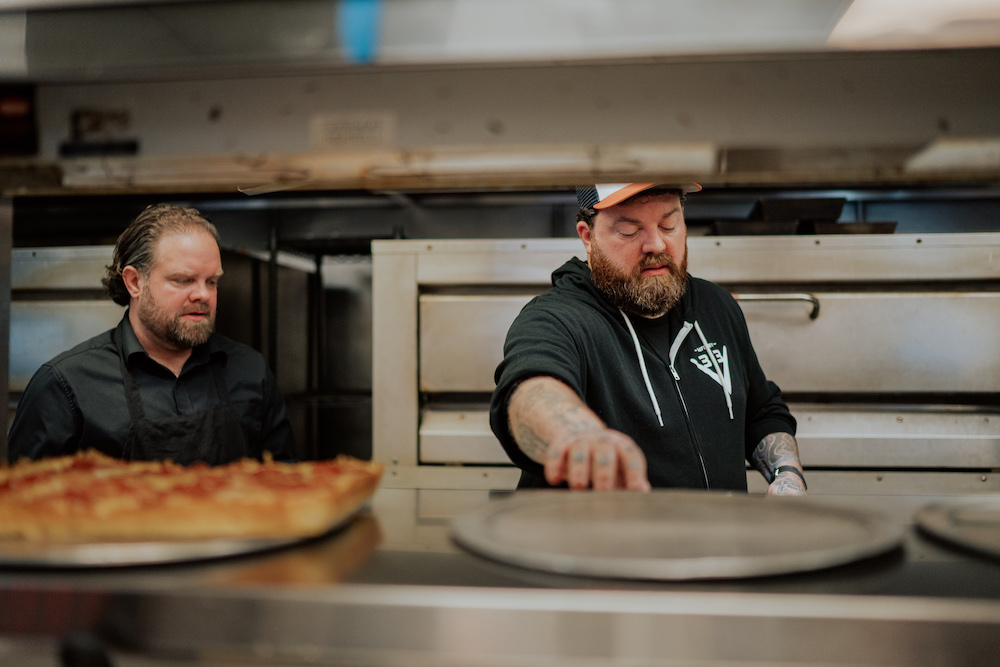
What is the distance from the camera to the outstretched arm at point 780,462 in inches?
53.3

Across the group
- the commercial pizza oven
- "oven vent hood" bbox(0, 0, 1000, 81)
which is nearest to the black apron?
the commercial pizza oven

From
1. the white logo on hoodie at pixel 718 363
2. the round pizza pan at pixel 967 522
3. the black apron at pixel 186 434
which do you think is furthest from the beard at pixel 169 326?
the round pizza pan at pixel 967 522

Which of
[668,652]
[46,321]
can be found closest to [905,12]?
[668,652]

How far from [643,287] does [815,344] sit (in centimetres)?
94

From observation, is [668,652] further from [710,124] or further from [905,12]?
[905,12]

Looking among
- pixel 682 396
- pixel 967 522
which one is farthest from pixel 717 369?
pixel 967 522

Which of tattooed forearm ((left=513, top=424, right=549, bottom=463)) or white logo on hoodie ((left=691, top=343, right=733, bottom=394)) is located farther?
white logo on hoodie ((left=691, top=343, right=733, bottom=394))

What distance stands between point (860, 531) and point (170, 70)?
36.1 inches

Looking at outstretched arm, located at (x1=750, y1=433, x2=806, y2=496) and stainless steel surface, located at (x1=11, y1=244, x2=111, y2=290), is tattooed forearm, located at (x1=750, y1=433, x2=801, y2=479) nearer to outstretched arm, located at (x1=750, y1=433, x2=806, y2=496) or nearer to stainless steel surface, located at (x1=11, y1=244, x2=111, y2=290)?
outstretched arm, located at (x1=750, y1=433, x2=806, y2=496)

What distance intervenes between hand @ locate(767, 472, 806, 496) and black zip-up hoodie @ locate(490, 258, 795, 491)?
0.08 m

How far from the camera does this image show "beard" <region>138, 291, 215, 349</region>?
193 cm

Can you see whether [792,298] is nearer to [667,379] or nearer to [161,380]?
[667,379]

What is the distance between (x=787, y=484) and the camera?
4.42 ft

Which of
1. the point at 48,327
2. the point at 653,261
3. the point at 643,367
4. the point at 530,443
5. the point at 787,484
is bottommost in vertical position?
the point at 787,484
